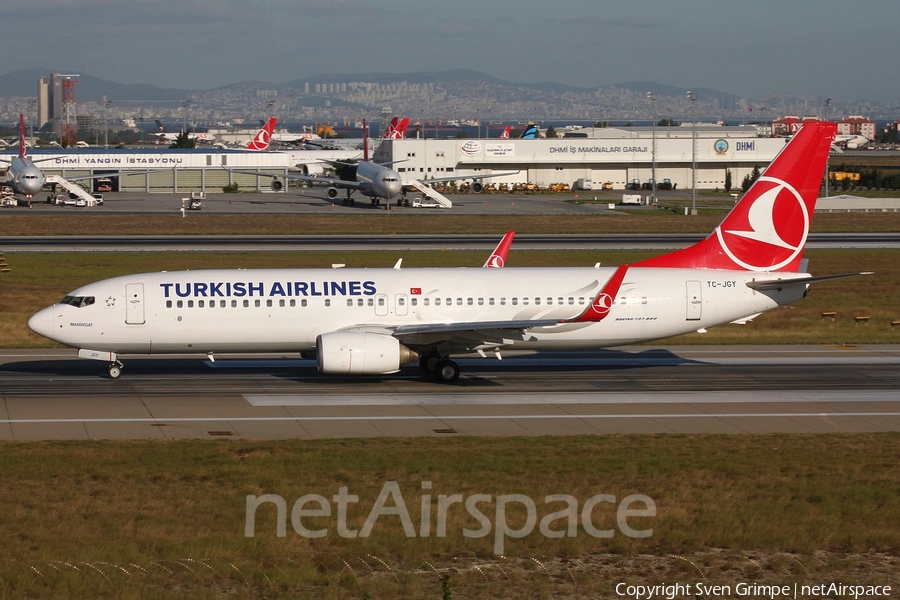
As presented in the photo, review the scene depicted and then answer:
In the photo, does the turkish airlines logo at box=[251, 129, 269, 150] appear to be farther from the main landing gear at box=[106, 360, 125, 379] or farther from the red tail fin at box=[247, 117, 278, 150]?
the main landing gear at box=[106, 360, 125, 379]

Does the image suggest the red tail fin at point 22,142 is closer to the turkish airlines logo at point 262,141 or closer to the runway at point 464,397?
the turkish airlines logo at point 262,141

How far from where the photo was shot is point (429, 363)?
35.6 metres

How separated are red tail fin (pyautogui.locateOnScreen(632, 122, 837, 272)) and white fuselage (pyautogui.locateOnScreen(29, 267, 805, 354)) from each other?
2.92 feet

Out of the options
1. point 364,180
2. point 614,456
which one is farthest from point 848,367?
point 364,180

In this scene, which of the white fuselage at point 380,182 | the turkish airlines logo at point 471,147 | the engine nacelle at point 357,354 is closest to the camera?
the engine nacelle at point 357,354

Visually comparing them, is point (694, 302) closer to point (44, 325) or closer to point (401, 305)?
point (401, 305)

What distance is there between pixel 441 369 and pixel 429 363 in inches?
27.7

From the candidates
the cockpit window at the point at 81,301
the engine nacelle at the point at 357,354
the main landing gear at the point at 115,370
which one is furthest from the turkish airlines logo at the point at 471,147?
the engine nacelle at the point at 357,354

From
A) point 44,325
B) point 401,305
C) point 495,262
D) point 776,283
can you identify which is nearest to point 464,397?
point 401,305

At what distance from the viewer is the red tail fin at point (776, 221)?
3703 centimetres

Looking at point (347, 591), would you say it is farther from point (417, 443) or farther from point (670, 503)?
point (417, 443)

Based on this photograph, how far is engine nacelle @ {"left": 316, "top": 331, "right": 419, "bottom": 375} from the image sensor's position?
32812 millimetres

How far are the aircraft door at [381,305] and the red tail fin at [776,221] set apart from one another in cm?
907

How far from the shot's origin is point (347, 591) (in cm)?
1588
